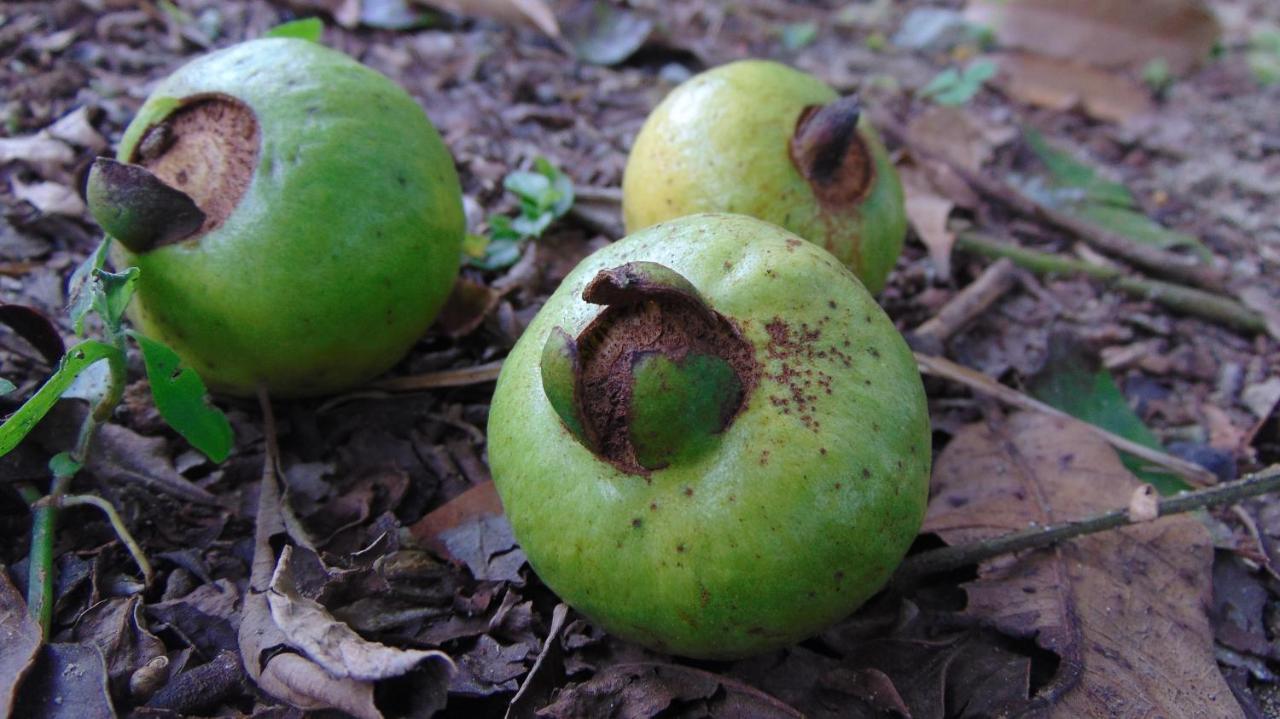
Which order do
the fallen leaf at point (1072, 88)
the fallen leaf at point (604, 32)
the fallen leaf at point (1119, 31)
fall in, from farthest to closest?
the fallen leaf at point (1119, 31) → the fallen leaf at point (1072, 88) → the fallen leaf at point (604, 32)

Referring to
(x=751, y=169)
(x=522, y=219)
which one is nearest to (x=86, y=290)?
(x=522, y=219)

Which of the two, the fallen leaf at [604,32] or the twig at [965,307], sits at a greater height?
the fallen leaf at [604,32]

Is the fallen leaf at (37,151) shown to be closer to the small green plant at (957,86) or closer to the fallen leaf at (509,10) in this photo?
the fallen leaf at (509,10)

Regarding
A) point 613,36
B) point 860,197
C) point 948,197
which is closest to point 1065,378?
point 860,197

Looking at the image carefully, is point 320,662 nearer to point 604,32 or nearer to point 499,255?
point 499,255

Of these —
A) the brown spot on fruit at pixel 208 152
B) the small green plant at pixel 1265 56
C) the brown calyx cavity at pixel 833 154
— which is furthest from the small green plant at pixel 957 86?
the brown spot on fruit at pixel 208 152

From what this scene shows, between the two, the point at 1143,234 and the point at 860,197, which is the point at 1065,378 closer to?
the point at 860,197

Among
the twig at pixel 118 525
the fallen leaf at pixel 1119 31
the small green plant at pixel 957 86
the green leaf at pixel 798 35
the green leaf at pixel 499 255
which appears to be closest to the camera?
the twig at pixel 118 525
